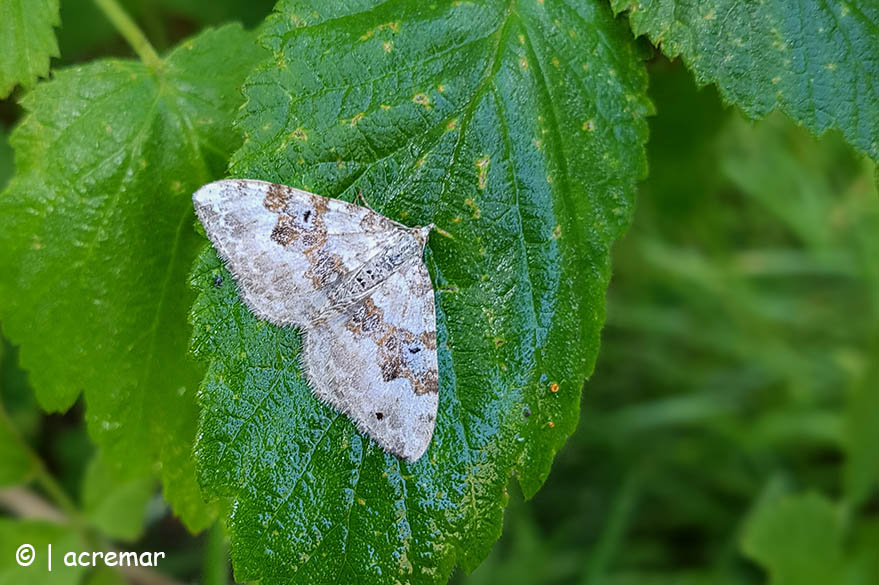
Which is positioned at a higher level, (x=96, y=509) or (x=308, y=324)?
(x=308, y=324)

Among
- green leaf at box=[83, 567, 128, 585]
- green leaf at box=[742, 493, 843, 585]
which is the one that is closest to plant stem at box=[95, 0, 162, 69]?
green leaf at box=[83, 567, 128, 585]

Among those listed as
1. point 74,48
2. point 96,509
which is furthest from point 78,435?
point 74,48

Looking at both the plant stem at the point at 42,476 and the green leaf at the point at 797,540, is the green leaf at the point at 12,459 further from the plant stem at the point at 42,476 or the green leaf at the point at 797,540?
the green leaf at the point at 797,540

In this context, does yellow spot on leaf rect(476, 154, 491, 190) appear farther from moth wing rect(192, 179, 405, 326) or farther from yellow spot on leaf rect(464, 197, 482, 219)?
moth wing rect(192, 179, 405, 326)

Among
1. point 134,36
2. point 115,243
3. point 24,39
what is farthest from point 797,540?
point 24,39

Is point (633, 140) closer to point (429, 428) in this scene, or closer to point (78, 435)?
point (429, 428)

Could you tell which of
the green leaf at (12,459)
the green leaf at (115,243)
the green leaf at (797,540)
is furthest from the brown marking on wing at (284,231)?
the green leaf at (797,540)
